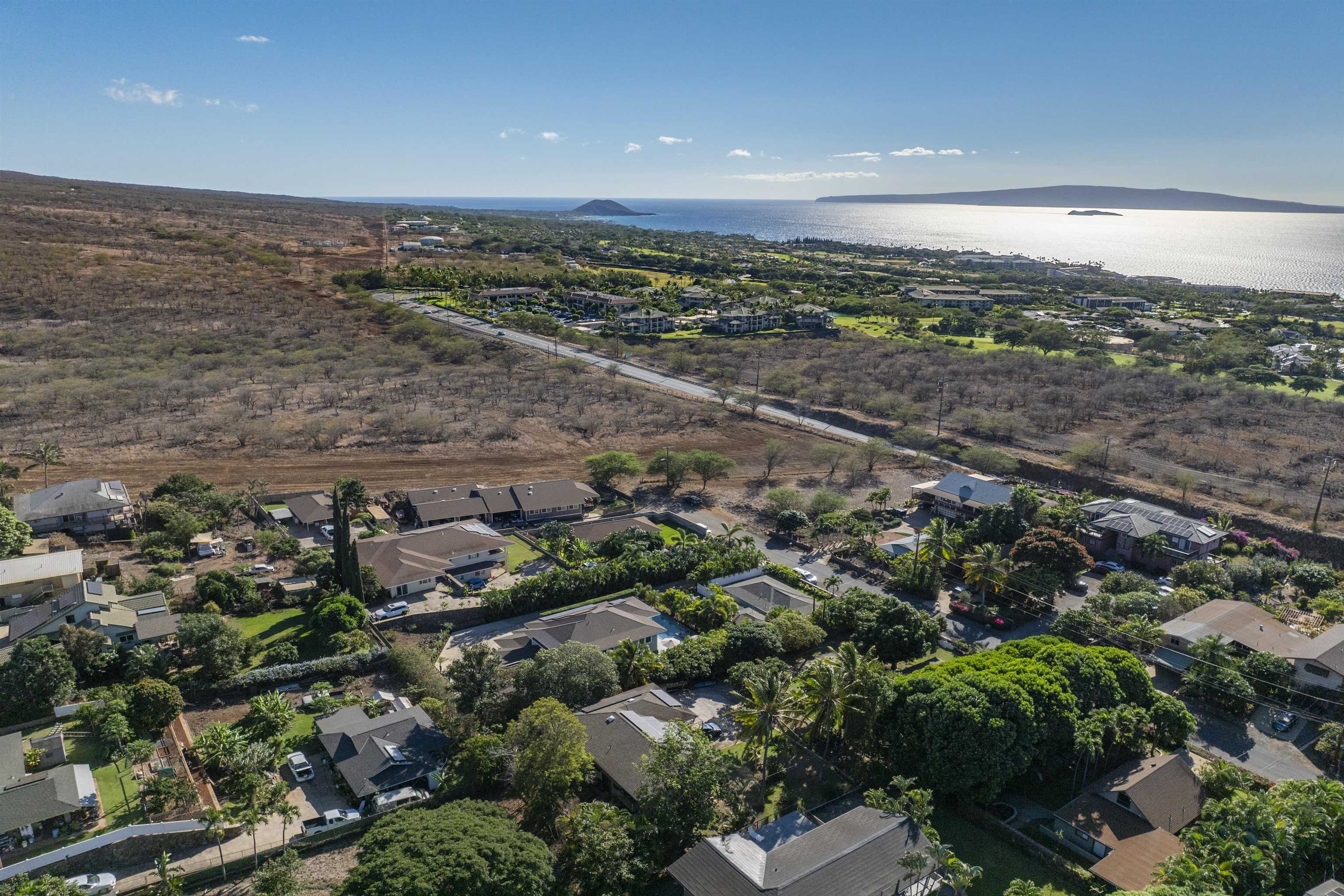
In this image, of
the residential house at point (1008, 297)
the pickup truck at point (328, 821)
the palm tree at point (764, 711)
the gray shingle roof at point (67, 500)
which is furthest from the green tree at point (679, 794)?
the residential house at point (1008, 297)

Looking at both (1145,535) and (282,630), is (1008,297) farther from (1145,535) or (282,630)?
(282,630)

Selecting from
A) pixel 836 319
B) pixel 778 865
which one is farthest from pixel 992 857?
pixel 836 319

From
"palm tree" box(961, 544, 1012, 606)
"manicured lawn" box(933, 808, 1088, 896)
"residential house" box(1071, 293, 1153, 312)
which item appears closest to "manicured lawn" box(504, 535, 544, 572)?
"palm tree" box(961, 544, 1012, 606)

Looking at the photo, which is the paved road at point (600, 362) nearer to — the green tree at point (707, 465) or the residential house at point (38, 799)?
the green tree at point (707, 465)

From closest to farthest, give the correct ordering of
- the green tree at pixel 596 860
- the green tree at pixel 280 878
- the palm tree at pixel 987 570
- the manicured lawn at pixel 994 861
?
the green tree at pixel 280 878 → the green tree at pixel 596 860 → the manicured lawn at pixel 994 861 → the palm tree at pixel 987 570

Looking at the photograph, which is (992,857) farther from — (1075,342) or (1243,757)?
(1075,342)
